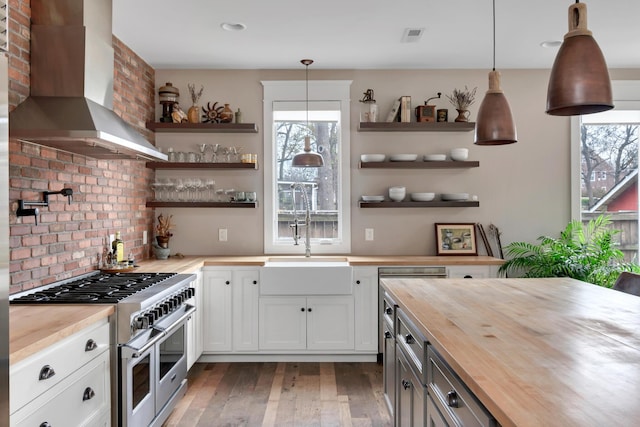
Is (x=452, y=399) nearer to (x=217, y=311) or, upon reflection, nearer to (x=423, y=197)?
(x=217, y=311)

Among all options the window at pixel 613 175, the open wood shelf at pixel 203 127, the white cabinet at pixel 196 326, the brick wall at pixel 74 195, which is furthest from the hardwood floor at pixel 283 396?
the window at pixel 613 175

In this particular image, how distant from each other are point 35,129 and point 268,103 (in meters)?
2.58

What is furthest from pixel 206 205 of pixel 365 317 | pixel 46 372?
pixel 46 372

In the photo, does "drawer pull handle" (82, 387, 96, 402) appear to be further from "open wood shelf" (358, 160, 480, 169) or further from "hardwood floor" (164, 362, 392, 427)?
"open wood shelf" (358, 160, 480, 169)

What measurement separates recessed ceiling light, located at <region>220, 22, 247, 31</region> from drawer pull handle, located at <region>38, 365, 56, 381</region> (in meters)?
2.63

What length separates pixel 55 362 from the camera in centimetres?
181

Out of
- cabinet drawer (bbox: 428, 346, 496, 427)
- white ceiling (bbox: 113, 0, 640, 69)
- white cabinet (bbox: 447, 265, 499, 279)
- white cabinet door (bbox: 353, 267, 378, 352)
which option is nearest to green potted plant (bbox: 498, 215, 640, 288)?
white cabinet (bbox: 447, 265, 499, 279)

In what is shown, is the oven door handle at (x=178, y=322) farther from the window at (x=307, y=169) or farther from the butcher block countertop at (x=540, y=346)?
the window at (x=307, y=169)

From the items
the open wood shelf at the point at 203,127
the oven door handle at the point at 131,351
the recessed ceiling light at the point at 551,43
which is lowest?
the oven door handle at the point at 131,351

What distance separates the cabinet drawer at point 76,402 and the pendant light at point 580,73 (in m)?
2.05

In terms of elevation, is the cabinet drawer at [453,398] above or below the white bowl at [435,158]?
below

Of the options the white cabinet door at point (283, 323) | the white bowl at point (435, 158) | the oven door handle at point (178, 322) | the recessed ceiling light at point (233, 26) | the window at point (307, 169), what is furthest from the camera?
the window at point (307, 169)

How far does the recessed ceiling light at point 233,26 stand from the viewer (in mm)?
3481

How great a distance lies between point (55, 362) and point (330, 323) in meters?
2.54
